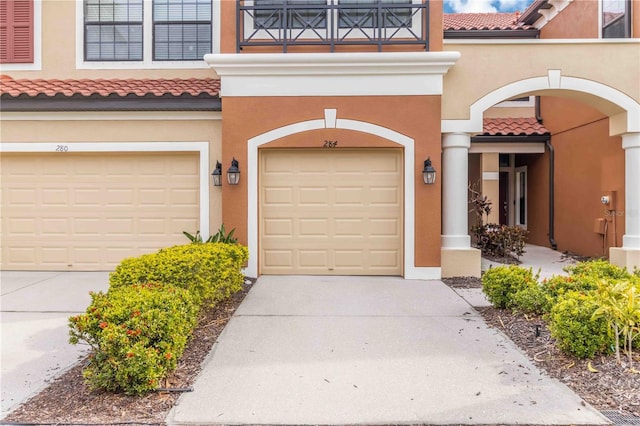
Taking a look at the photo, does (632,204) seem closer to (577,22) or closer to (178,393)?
(577,22)

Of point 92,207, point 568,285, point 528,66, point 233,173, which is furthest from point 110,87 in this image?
point 568,285

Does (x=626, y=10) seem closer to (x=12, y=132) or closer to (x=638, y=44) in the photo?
(x=638, y=44)

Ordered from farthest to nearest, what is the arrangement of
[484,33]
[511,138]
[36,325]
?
[484,33] < [511,138] < [36,325]

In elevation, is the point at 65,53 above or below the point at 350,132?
above

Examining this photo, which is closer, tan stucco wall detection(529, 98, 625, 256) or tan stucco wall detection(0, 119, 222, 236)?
tan stucco wall detection(0, 119, 222, 236)

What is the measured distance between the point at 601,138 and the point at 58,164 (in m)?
12.2

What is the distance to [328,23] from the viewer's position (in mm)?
8414

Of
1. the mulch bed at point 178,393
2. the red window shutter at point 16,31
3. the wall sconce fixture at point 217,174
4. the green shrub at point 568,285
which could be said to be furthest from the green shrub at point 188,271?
the red window shutter at point 16,31

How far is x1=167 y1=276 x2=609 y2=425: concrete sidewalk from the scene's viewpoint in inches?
134

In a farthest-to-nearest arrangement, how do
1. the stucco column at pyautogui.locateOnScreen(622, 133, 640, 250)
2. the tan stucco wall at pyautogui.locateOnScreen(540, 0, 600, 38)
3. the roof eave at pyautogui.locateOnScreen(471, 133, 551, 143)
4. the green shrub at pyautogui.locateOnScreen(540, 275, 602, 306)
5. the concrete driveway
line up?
the roof eave at pyautogui.locateOnScreen(471, 133, 551, 143)
the tan stucco wall at pyautogui.locateOnScreen(540, 0, 600, 38)
the stucco column at pyautogui.locateOnScreen(622, 133, 640, 250)
the green shrub at pyautogui.locateOnScreen(540, 275, 602, 306)
the concrete driveway

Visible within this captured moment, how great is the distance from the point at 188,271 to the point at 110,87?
541cm

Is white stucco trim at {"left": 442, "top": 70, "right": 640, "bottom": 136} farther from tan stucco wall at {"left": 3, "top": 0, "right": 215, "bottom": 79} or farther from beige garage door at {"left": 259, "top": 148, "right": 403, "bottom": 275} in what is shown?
tan stucco wall at {"left": 3, "top": 0, "right": 215, "bottom": 79}

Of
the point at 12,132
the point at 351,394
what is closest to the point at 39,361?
the point at 351,394

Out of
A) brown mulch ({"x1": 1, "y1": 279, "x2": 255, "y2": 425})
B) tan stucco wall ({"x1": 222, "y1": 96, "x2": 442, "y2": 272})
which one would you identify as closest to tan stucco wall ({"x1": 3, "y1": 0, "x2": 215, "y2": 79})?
tan stucco wall ({"x1": 222, "y1": 96, "x2": 442, "y2": 272})
